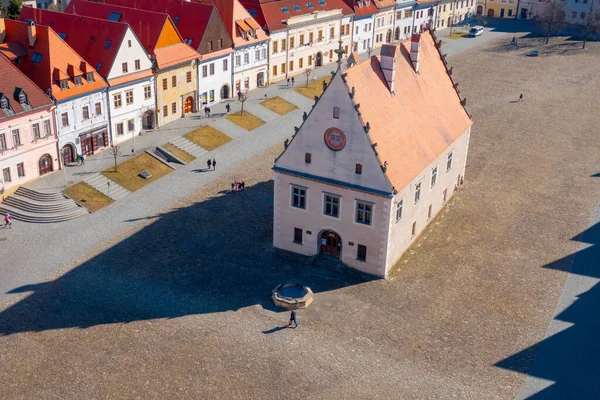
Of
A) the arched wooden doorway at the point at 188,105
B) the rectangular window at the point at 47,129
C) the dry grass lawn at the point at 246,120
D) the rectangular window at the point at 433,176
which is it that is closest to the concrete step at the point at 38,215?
the rectangular window at the point at 47,129

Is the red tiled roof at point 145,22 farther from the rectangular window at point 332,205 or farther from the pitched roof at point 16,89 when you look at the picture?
the rectangular window at point 332,205

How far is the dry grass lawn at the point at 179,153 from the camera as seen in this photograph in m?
78.5

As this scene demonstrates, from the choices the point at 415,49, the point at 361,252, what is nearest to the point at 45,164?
the point at 361,252

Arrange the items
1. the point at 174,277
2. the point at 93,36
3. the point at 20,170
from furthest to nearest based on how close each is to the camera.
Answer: the point at 93,36 < the point at 20,170 < the point at 174,277

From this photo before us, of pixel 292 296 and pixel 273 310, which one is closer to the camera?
pixel 273 310

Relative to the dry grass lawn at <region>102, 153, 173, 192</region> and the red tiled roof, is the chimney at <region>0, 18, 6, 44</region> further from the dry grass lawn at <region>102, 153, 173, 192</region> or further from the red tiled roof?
the dry grass lawn at <region>102, 153, 173, 192</region>

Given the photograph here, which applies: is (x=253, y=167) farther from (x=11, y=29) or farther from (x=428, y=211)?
(x=11, y=29)

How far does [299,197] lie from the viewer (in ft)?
188

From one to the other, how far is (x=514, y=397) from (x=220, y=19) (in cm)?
6505

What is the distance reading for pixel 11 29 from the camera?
73438 mm

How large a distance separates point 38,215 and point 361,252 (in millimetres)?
30771

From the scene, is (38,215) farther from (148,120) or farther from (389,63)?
(389,63)

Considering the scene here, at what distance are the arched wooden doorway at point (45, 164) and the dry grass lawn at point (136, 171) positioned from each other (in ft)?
17.8

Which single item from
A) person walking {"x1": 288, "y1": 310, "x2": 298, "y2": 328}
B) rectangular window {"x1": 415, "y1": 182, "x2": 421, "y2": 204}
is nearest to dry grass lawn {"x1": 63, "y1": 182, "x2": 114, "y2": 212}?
person walking {"x1": 288, "y1": 310, "x2": 298, "y2": 328}
